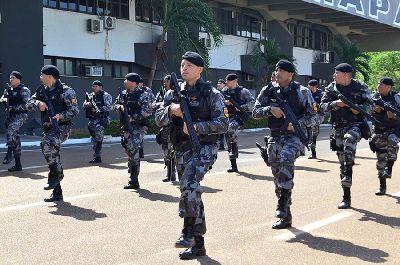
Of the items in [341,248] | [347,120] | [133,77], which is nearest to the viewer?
[341,248]

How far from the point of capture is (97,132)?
1383 cm

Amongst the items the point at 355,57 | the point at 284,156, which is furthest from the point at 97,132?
the point at 355,57

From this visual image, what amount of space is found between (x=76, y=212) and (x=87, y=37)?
17.2 meters

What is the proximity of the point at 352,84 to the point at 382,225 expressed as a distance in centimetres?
217

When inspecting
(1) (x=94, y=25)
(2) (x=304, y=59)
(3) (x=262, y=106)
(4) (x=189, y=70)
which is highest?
(1) (x=94, y=25)

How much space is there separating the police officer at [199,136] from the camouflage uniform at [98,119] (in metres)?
8.18

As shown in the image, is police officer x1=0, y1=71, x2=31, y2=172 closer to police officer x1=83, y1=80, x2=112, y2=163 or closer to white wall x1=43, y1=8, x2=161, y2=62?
police officer x1=83, y1=80, x2=112, y2=163

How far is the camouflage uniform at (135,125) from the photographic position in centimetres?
966

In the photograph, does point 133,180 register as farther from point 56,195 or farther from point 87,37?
point 87,37

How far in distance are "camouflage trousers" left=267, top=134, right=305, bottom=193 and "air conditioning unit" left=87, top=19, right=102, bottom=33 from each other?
17.9 meters

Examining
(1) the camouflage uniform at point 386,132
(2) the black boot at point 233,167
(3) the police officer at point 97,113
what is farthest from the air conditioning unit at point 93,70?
(1) the camouflage uniform at point 386,132

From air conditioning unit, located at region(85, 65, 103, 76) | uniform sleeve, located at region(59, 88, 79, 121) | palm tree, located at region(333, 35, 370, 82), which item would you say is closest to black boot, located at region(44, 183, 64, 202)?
uniform sleeve, located at region(59, 88, 79, 121)

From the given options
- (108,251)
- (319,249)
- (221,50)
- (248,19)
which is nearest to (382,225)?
(319,249)

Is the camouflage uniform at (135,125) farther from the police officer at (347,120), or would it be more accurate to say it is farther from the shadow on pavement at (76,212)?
the police officer at (347,120)
